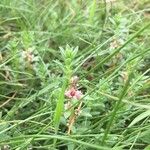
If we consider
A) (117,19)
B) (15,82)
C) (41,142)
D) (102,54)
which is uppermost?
(117,19)

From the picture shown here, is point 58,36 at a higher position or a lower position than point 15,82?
higher

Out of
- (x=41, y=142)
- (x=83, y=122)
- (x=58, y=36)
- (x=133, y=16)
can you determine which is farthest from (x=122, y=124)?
(x=133, y=16)

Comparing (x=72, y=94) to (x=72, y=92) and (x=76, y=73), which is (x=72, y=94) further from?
(x=76, y=73)

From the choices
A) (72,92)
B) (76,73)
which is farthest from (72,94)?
(76,73)

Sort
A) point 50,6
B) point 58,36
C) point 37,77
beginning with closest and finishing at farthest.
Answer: point 37,77 < point 58,36 < point 50,6

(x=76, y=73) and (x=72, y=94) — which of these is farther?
(x=76, y=73)

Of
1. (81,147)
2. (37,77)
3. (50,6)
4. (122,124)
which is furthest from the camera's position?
(50,6)

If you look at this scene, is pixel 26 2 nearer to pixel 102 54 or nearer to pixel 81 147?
pixel 102 54

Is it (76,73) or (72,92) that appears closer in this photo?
(72,92)
